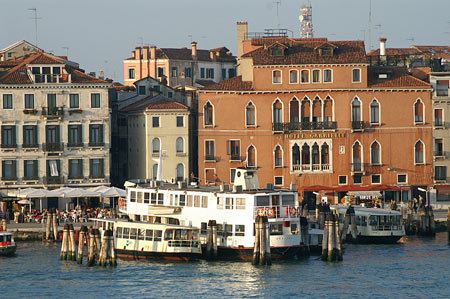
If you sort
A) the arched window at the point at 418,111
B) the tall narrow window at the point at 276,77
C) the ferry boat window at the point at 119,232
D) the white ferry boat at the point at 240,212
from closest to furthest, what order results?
the white ferry boat at the point at 240,212
the ferry boat window at the point at 119,232
the tall narrow window at the point at 276,77
the arched window at the point at 418,111

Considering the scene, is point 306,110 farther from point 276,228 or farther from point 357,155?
point 276,228

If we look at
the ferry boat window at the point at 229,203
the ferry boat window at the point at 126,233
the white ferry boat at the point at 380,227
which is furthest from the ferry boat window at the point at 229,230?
the white ferry boat at the point at 380,227

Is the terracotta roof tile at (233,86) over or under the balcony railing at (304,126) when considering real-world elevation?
over

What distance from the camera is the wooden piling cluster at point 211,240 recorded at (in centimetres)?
6796

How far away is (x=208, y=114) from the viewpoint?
303 feet

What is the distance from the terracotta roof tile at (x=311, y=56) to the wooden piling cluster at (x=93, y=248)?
26.1m

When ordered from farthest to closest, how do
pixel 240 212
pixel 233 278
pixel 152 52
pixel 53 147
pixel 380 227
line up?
pixel 152 52, pixel 53 147, pixel 380 227, pixel 240 212, pixel 233 278

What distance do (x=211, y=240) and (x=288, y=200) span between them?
4.58 m

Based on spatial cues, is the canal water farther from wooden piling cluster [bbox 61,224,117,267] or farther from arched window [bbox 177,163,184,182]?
arched window [bbox 177,163,184,182]

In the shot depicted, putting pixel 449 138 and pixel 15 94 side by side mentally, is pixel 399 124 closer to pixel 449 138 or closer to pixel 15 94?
pixel 449 138

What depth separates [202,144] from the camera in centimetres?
9238

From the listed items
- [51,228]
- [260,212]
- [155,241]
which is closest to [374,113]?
[51,228]

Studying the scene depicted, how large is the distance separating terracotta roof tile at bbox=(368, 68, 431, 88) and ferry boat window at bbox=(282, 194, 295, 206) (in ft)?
A: 84.6

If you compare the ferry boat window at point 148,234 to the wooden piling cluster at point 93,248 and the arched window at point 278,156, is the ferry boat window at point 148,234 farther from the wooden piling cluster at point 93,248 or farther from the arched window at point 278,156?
the arched window at point 278,156
